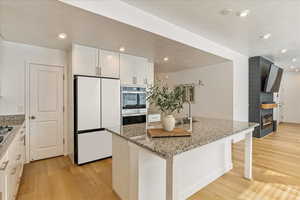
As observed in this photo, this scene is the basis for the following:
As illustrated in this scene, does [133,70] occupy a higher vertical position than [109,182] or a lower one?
higher

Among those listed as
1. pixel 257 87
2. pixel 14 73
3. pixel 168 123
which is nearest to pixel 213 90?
pixel 257 87

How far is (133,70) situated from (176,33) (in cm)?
143

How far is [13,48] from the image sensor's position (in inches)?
111

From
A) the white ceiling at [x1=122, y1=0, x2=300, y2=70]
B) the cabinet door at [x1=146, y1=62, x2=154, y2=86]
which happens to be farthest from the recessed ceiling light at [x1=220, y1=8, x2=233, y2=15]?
the cabinet door at [x1=146, y1=62, x2=154, y2=86]

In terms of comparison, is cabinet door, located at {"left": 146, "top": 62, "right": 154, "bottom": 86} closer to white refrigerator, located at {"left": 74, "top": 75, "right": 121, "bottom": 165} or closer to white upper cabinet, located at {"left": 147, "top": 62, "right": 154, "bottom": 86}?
white upper cabinet, located at {"left": 147, "top": 62, "right": 154, "bottom": 86}

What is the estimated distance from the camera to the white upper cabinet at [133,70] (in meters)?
3.46

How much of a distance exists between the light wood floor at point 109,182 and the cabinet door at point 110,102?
0.83 meters

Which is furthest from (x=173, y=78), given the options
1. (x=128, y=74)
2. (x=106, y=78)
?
(x=106, y=78)

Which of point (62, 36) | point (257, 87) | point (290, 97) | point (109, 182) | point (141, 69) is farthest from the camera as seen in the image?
point (290, 97)

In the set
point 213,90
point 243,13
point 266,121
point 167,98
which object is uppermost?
point 243,13

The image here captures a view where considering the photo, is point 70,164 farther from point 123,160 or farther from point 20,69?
point 20,69

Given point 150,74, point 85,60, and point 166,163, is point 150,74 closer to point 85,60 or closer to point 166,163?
point 85,60

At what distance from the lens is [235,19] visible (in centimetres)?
238

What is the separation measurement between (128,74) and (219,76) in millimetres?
2736
